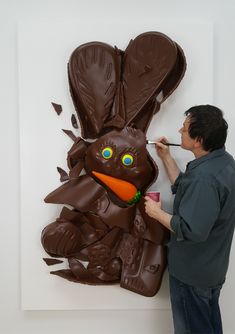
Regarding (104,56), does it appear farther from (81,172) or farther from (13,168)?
(13,168)

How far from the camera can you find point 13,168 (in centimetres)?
165

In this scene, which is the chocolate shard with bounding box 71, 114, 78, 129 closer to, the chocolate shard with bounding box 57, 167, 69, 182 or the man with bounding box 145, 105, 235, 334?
the chocolate shard with bounding box 57, 167, 69, 182

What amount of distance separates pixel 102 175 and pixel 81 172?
163 millimetres

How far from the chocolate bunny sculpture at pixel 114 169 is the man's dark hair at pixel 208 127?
0.27m

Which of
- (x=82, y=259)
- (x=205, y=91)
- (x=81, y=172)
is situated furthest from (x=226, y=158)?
(x=82, y=259)

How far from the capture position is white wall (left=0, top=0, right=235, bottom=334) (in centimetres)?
161

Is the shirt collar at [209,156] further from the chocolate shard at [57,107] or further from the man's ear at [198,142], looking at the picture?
the chocolate shard at [57,107]

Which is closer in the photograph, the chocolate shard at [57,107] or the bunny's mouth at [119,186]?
the bunny's mouth at [119,186]

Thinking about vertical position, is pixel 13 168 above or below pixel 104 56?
below

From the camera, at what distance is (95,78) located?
149 centimetres

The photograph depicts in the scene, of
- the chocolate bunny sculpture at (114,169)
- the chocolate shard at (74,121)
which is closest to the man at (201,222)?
the chocolate bunny sculpture at (114,169)

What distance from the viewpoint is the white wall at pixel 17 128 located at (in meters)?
1.61

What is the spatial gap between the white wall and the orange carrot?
1.59 ft

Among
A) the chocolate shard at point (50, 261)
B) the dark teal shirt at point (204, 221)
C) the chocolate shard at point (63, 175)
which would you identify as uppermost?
the chocolate shard at point (63, 175)
